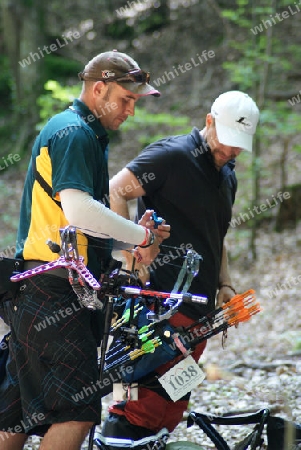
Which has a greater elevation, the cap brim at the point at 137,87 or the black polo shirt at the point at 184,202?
the cap brim at the point at 137,87

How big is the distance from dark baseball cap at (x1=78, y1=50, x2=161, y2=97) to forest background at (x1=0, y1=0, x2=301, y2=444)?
182 inches

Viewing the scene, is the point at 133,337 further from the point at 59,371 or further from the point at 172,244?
the point at 172,244

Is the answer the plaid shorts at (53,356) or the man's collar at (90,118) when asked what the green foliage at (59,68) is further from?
the plaid shorts at (53,356)

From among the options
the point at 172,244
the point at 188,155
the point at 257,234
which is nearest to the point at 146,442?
the point at 172,244

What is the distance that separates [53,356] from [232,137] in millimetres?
1588

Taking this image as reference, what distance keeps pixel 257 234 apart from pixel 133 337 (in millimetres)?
8428

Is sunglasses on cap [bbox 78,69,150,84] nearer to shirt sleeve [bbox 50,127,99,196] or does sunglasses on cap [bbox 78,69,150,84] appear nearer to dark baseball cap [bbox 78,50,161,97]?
dark baseball cap [bbox 78,50,161,97]

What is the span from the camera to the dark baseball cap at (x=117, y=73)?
303cm

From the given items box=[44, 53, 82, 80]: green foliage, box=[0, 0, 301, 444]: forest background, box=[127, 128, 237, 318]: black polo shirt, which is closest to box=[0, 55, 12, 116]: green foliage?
box=[0, 0, 301, 444]: forest background

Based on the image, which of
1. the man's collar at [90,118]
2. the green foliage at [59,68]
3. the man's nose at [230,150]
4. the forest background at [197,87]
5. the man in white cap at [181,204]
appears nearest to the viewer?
the man's collar at [90,118]

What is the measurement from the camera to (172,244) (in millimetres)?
3793

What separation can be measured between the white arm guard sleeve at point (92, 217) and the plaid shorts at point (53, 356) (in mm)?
319

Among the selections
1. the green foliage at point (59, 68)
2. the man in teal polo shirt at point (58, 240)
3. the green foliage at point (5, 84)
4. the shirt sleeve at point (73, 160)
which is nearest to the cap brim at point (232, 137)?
the man in teal polo shirt at point (58, 240)

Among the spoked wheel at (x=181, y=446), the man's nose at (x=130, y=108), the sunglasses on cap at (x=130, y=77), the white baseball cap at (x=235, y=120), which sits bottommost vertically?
the spoked wheel at (x=181, y=446)
